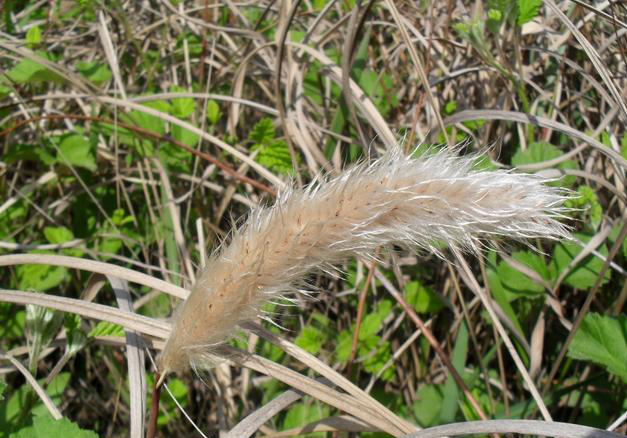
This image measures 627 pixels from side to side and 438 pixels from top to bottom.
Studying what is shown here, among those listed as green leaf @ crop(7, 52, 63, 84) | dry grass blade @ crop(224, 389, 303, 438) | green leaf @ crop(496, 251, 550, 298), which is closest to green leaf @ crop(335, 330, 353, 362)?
green leaf @ crop(496, 251, 550, 298)

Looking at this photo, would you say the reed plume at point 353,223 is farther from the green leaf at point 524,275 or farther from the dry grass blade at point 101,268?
the green leaf at point 524,275

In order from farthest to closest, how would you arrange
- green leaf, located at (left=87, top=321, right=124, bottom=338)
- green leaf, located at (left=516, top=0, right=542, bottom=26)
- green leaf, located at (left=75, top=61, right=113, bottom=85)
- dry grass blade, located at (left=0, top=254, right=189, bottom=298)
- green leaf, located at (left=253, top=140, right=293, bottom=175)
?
green leaf, located at (left=75, top=61, right=113, bottom=85) → green leaf, located at (left=253, top=140, right=293, bottom=175) → green leaf, located at (left=516, top=0, right=542, bottom=26) → green leaf, located at (left=87, top=321, right=124, bottom=338) → dry grass blade, located at (left=0, top=254, right=189, bottom=298)

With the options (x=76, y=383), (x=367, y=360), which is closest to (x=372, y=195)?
(x=367, y=360)

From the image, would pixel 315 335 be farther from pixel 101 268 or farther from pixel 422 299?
pixel 101 268

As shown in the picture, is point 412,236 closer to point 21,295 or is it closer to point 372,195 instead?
point 372,195

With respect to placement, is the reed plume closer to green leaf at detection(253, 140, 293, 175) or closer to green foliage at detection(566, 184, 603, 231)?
green foliage at detection(566, 184, 603, 231)

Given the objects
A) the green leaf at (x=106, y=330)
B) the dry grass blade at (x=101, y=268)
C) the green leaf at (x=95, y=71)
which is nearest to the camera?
the dry grass blade at (x=101, y=268)

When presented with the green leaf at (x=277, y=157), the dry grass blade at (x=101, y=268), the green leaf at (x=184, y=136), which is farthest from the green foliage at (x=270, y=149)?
the dry grass blade at (x=101, y=268)

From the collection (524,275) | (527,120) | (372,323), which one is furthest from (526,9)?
(372,323)
